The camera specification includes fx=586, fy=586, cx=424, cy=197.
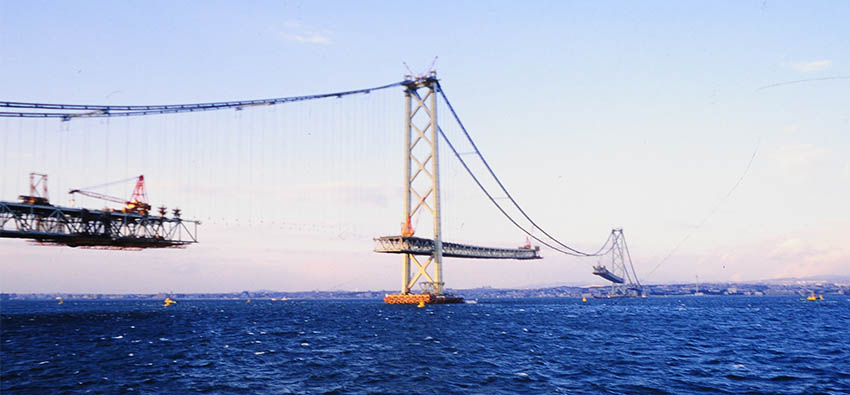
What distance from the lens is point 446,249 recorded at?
114 m

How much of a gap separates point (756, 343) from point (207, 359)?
37.9 meters

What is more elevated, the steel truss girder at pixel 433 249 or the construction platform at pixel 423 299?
the steel truss girder at pixel 433 249

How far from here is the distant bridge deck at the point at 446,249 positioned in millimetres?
97062

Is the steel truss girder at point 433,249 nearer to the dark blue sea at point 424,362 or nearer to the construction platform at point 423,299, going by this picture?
the construction platform at point 423,299

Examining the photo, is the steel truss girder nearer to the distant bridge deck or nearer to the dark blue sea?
the distant bridge deck

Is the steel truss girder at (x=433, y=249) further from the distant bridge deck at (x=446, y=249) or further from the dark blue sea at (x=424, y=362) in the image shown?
the dark blue sea at (x=424, y=362)

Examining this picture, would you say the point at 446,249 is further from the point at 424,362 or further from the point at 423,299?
the point at 424,362

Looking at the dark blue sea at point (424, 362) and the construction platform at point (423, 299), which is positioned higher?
the dark blue sea at point (424, 362)

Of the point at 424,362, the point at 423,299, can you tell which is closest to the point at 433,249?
the point at 423,299

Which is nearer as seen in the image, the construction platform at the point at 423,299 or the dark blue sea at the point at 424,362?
the dark blue sea at the point at 424,362

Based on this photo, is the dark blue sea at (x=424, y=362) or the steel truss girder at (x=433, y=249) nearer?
the dark blue sea at (x=424, y=362)

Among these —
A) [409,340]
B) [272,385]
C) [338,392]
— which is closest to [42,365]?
[272,385]

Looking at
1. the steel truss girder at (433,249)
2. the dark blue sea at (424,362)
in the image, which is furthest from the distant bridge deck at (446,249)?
the dark blue sea at (424,362)

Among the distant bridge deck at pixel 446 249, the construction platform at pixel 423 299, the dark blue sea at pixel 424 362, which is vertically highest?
Answer: the distant bridge deck at pixel 446 249
